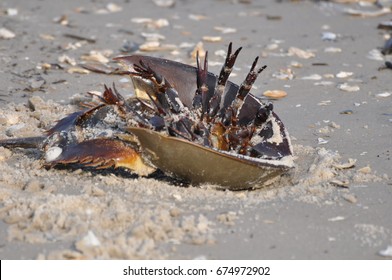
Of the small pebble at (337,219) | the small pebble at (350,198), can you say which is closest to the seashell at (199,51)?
the small pebble at (350,198)

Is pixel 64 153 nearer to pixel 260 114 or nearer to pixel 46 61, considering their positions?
pixel 260 114

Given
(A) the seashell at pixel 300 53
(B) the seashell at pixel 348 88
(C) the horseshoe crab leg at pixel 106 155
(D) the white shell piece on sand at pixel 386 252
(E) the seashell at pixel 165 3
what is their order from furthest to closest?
(E) the seashell at pixel 165 3
(A) the seashell at pixel 300 53
(B) the seashell at pixel 348 88
(C) the horseshoe crab leg at pixel 106 155
(D) the white shell piece on sand at pixel 386 252

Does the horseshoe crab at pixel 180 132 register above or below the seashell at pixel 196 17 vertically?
above

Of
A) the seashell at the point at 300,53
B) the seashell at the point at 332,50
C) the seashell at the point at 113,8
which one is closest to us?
the seashell at the point at 300,53

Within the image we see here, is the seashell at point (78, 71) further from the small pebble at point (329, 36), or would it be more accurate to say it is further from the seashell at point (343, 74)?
the small pebble at point (329, 36)

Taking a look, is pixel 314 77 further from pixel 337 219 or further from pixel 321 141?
pixel 337 219

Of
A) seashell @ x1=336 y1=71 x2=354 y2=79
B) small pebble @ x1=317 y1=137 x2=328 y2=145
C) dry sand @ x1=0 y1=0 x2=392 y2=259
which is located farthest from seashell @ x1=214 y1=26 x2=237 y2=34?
small pebble @ x1=317 y1=137 x2=328 y2=145
